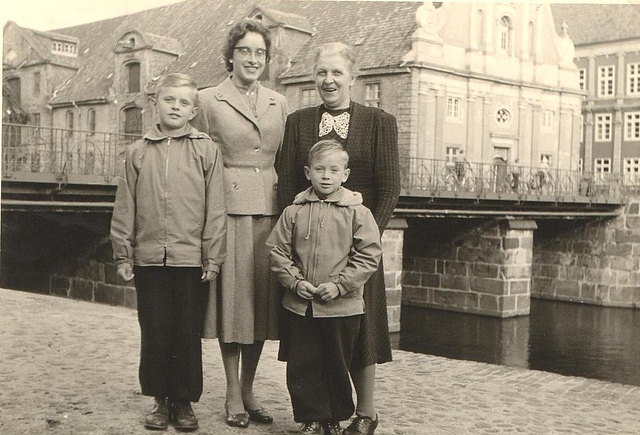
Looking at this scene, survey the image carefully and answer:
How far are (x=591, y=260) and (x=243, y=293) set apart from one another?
20308 mm

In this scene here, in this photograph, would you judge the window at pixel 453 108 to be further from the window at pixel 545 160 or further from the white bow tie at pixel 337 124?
the white bow tie at pixel 337 124

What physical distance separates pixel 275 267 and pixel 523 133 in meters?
21.9

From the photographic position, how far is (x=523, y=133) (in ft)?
80.1

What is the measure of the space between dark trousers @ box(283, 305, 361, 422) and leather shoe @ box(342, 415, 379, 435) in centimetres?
15

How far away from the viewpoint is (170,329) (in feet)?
12.6

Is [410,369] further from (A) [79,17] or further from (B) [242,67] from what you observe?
(A) [79,17]

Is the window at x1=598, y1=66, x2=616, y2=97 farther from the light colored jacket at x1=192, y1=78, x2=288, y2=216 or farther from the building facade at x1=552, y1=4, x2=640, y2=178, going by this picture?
the light colored jacket at x1=192, y1=78, x2=288, y2=216

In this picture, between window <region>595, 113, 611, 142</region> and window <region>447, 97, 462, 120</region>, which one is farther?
window <region>595, 113, 611, 142</region>

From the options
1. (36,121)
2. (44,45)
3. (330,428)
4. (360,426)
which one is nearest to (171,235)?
(330,428)

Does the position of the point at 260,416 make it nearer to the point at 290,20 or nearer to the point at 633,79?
the point at 290,20

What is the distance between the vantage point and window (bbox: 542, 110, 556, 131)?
24906 millimetres

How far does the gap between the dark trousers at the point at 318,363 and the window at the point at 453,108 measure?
19314 mm

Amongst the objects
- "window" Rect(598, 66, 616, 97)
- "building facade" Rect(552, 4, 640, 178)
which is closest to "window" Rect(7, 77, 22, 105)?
"building facade" Rect(552, 4, 640, 178)

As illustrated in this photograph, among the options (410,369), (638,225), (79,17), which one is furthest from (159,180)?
(638,225)
